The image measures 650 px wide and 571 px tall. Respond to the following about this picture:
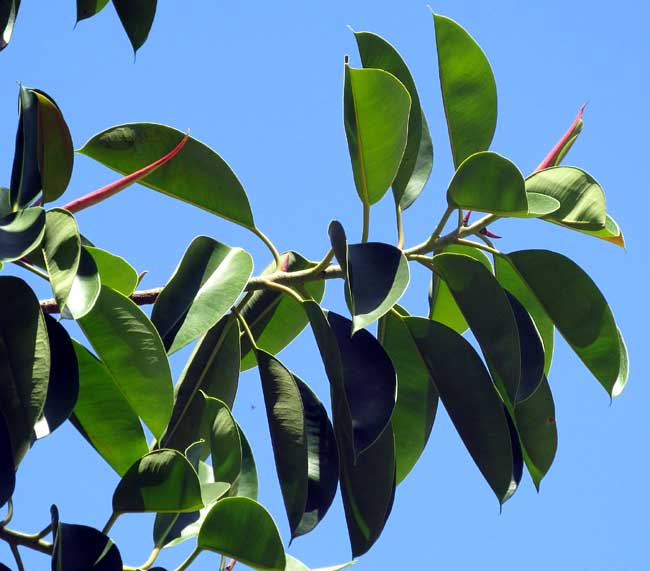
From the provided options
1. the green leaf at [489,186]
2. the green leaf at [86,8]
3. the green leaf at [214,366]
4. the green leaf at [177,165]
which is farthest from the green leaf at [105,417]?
the green leaf at [86,8]

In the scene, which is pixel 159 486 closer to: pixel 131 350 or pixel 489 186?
pixel 131 350

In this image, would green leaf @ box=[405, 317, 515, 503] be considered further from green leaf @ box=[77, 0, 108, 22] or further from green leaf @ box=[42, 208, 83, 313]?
green leaf @ box=[77, 0, 108, 22]

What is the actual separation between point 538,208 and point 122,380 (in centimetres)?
62

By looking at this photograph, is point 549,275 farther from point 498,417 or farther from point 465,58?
point 465,58

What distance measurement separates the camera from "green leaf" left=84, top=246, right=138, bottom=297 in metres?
1.39

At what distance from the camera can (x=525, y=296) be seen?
179cm

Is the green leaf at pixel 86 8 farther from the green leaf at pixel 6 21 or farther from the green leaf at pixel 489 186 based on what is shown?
the green leaf at pixel 489 186

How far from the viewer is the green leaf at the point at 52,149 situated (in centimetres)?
131

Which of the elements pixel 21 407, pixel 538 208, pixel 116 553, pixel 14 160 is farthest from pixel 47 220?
pixel 538 208

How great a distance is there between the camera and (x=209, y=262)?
1.50m

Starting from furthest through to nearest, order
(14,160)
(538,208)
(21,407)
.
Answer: (538,208)
(14,160)
(21,407)

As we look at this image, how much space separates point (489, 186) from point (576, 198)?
155 mm

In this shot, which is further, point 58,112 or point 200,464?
point 200,464

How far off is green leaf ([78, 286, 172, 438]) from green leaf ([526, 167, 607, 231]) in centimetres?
61
